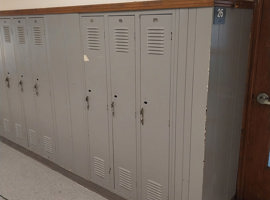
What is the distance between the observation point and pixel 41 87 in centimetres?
303

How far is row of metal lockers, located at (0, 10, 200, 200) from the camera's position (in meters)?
2.02

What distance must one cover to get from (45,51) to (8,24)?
2.69ft

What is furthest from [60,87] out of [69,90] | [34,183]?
[34,183]

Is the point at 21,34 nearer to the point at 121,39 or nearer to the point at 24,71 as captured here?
the point at 24,71

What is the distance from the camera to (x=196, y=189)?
198 centimetres

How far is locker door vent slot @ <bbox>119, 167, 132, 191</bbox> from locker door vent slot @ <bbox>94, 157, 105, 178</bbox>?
23cm

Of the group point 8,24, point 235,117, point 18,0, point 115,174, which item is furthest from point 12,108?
point 235,117

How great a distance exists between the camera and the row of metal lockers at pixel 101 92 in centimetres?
202

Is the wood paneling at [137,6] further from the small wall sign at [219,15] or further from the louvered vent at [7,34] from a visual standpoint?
the louvered vent at [7,34]

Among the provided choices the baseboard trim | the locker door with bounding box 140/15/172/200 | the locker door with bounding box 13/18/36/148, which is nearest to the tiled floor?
the baseboard trim

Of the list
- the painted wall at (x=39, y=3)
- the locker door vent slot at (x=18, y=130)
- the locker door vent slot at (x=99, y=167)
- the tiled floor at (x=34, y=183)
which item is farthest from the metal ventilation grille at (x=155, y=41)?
the locker door vent slot at (x=18, y=130)

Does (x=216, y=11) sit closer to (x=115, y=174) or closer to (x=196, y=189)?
(x=196, y=189)

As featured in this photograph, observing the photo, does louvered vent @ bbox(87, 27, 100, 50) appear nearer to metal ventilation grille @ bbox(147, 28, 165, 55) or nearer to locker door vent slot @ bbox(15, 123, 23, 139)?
metal ventilation grille @ bbox(147, 28, 165, 55)

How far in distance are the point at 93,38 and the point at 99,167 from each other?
1.24 m
